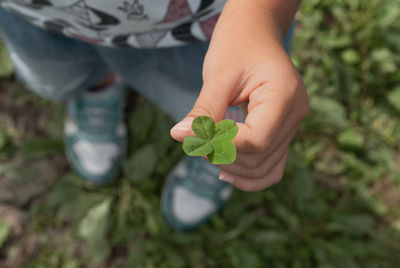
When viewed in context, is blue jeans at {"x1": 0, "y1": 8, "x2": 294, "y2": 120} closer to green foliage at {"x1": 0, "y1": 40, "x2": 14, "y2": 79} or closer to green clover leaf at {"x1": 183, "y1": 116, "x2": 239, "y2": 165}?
green clover leaf at {"x1": 183, "y1": 116, "x2": 239, "y2": 165}

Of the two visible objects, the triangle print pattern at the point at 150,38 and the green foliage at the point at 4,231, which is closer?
the triangle print pattern at the point at 150,38

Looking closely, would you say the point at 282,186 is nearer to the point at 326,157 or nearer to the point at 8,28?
the point at 326,157

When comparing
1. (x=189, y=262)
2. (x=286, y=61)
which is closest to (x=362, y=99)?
(x=189, y=262)

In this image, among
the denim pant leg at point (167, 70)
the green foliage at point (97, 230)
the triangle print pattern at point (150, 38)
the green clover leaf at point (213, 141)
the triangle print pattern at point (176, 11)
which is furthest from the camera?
the green foliage at point (97, 230)

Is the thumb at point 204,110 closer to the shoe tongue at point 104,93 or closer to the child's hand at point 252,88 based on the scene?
the child's hand at point 252,88

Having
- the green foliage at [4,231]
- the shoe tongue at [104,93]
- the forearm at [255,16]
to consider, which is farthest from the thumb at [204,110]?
the green foliage at [4,231]

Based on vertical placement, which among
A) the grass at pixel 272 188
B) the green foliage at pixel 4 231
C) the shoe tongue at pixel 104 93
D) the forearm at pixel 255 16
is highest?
the forearm at pixel 255 16

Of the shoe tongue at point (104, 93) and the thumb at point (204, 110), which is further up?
the thumb at point (204, 110)
